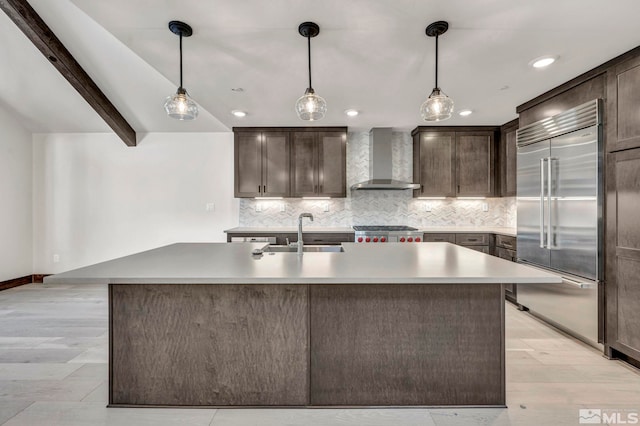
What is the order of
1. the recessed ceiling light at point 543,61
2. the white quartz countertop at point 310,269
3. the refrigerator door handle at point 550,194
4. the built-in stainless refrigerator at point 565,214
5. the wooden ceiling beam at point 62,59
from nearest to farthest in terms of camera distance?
the white quartz countertop at point 310,269 → the recessed ceiling light at point 543,61 → the built-in stainless refrigerator at point 565,214 → the wooden ceiling beam at point 62,59 → the refrigerator door handle at point 550,194

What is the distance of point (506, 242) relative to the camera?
380 cm

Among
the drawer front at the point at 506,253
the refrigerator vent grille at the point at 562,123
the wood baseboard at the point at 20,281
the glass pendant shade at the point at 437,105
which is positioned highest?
the refrigerator vent grille at the point at 562,123

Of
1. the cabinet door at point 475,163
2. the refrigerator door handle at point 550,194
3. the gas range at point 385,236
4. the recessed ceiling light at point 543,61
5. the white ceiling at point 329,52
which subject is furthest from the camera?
the cabinet door at point 475,163

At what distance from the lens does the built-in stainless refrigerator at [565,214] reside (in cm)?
254

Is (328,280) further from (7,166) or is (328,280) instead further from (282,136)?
(7,166)

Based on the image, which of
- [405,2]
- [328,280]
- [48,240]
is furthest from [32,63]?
[328,280]

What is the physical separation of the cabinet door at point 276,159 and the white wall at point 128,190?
0.73 m

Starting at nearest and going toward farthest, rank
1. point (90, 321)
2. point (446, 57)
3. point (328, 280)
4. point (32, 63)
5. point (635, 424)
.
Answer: point (328, 280) → point (635, 424) → point (446, 57) → point (90, 321) → point (32, 63)

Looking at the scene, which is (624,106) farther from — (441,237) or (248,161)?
(248,161)

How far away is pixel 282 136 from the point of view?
4391 millimetres

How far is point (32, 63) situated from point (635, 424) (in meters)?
6.06

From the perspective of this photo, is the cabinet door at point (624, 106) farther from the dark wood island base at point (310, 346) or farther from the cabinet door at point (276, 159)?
the cabinet door at point (276, 159)

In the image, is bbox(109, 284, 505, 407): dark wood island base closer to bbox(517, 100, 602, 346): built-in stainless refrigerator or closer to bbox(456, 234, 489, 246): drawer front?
bbox(517, 100, 602, 346): built-in stainless refrigerator

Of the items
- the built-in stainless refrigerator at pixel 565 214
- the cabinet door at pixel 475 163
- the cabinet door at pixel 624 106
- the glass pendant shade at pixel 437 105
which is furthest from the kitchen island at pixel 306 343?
the cabinet door at pixel 475 163
